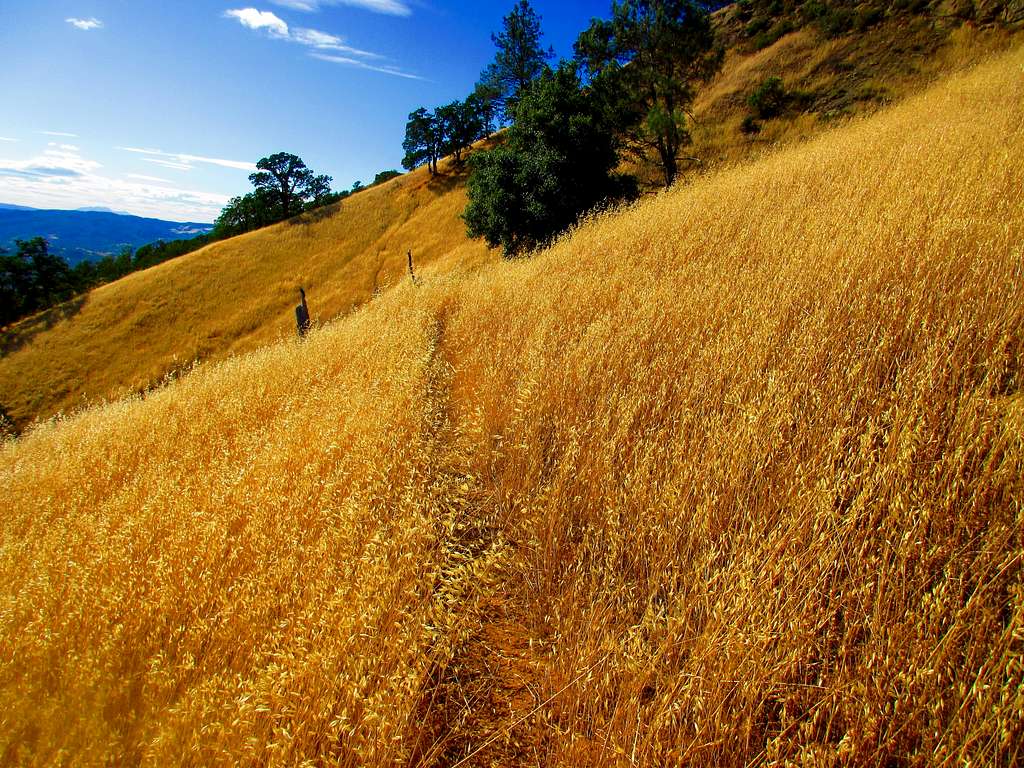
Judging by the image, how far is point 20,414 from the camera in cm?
2295

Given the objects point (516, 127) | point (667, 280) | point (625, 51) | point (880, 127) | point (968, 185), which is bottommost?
point (667, 280)

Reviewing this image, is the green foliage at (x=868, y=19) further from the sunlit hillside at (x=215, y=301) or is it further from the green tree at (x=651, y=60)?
the sunlit hillside at (x=215, y=301)

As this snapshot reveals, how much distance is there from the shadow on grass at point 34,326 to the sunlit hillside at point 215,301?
107 mm

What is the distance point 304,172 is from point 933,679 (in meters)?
57.7

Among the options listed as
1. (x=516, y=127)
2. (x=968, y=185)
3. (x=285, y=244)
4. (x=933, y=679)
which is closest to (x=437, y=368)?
(x=933, y=679)

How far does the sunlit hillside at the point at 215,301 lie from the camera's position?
2442cm

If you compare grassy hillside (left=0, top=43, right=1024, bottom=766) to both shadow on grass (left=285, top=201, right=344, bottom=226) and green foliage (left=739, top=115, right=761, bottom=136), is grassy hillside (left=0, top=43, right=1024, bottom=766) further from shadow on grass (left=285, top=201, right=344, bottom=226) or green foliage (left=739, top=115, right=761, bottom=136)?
shadow on grass (left=285, top=201, right=344, bottom=226)

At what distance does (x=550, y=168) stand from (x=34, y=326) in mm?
36413

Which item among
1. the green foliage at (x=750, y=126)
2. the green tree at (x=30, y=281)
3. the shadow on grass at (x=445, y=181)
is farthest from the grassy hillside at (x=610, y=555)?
the green tree at (x=30, y=281)

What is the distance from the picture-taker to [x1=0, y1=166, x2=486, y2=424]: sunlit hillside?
80.1ft

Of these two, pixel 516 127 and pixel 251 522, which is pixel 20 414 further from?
pixel 251 522

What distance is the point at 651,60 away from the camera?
675 inches

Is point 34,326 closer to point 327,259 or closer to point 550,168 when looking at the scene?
point 327,259

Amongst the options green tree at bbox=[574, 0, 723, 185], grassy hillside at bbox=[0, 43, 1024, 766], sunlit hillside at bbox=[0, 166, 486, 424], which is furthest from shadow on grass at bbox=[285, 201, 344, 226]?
grassy hillside at bbox=[0, 43, 1024, 766]
